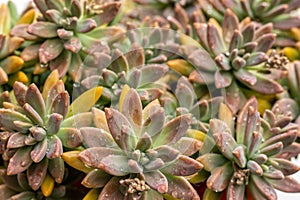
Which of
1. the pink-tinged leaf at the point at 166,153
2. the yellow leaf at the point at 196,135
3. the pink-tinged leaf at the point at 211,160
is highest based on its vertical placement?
the pink-tinged leaf at the point at 166,153

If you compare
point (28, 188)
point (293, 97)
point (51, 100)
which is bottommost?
point (293, 97)

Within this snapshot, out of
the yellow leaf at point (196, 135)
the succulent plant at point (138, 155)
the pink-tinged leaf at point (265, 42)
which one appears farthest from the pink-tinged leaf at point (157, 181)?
the pink-tinged leaf at point (265, 42)

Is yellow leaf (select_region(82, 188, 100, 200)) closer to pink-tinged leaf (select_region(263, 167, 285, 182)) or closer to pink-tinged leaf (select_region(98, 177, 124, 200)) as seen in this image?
pink-tinged leaf (select_region(98, 177, 124, 200))

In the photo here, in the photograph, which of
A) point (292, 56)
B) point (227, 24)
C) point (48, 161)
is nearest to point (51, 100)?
point (48, 161)

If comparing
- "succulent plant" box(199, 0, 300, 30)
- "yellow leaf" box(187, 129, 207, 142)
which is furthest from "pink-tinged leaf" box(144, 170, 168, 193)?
"succulent plant" box(199, 0, 300, 30)

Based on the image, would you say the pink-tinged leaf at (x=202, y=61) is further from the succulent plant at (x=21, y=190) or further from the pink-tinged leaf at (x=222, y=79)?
the succulent plant at (x=21, y=190)

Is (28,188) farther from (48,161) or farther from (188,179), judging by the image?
(188,179)
